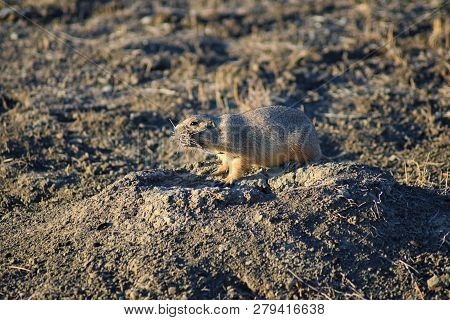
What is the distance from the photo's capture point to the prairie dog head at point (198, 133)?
22.0 ft

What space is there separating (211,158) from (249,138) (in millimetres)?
2291

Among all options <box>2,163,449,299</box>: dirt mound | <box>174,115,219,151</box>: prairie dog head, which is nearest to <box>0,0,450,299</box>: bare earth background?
<box>2,163,449,299</box>: dirt mound

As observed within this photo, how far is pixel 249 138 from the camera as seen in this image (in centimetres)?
671

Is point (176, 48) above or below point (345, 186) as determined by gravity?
below

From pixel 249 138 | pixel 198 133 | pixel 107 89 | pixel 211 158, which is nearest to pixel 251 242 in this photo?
pixel 249 138

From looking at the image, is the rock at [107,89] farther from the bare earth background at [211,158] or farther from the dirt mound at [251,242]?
the dirt mound at [251,242]

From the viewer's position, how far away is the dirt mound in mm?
5207

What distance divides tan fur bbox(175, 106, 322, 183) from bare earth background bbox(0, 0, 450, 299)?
0.25 metres

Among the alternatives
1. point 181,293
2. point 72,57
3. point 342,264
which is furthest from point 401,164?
point 72,57

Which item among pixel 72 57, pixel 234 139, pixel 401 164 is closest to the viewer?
pixel 234 139

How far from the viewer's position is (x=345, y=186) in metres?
5.90

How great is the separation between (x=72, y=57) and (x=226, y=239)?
8.19 meters

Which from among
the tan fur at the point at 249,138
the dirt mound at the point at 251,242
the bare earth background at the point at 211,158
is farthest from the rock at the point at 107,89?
the dirt mound at the point at 251,242
